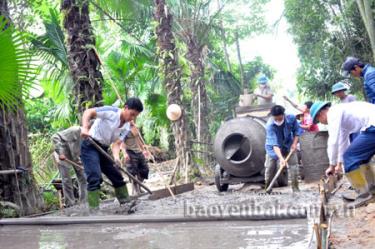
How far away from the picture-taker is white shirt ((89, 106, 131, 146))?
5.29m

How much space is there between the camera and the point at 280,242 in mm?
3242

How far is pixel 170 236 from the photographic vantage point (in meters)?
3.77

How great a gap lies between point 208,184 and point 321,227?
6360mm

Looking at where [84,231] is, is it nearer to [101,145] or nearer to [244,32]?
[101,145]

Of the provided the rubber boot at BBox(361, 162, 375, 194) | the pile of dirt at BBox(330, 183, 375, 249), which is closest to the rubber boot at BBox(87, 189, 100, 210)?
the pile of dirt at BBox(330, 183, 375, 249)

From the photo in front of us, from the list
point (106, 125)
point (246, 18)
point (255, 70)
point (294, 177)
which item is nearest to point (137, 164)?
point (106, 125)

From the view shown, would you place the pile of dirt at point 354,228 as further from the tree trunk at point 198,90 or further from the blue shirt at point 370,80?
the tree trunk at point 198,90

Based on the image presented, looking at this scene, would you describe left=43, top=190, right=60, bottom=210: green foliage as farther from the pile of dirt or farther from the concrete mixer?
the pile of dirt

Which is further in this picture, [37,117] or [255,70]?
[255,70]

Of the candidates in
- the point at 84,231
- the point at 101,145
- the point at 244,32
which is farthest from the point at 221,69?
the point at 84,231

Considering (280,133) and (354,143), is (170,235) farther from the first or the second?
(280,133)

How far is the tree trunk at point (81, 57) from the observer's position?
7320 mm

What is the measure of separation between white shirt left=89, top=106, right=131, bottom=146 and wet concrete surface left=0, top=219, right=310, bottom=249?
1206mm

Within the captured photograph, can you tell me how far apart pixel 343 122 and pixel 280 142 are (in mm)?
2027
